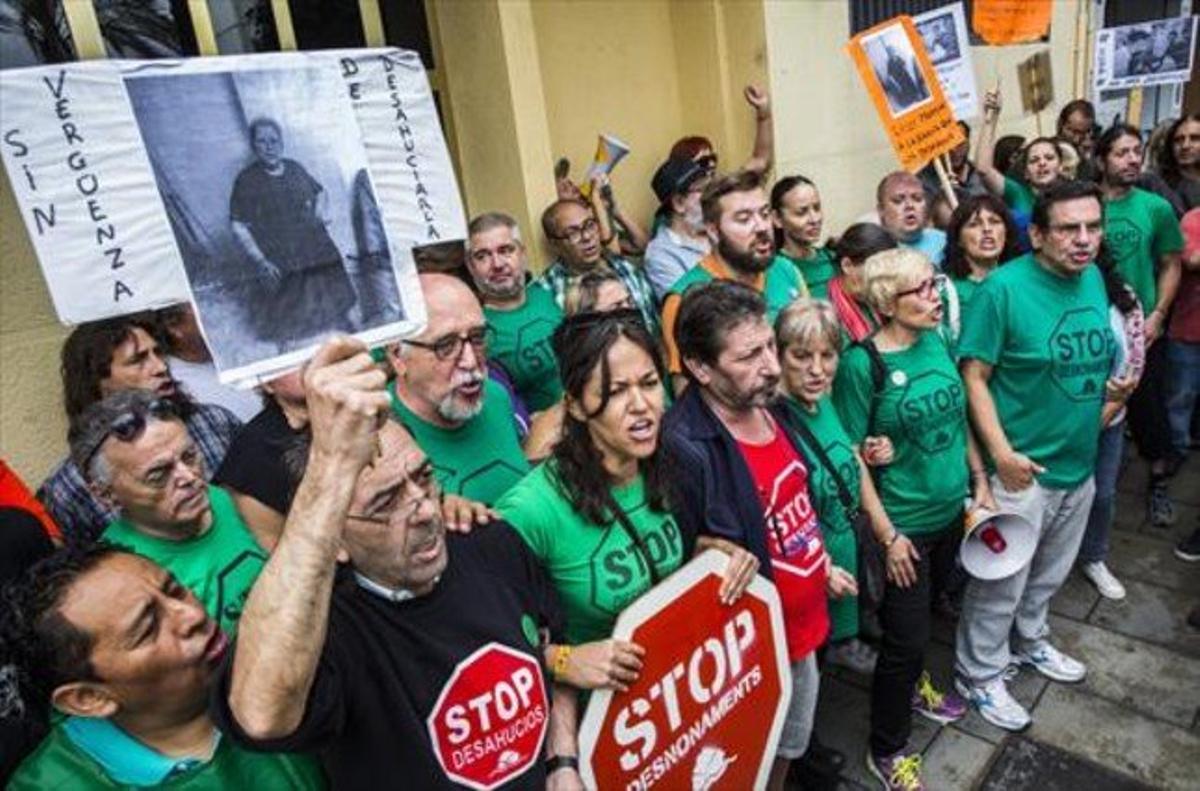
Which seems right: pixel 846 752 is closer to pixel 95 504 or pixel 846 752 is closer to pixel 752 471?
pixel 752 471

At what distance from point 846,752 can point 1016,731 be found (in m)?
0.64

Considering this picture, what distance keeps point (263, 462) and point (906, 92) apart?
4.18 m

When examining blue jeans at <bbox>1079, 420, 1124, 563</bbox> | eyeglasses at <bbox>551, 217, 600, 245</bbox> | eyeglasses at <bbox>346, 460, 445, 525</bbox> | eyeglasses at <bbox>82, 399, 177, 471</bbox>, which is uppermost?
eyeglasses at <bbox>551, 217, 600, 245</bbox>

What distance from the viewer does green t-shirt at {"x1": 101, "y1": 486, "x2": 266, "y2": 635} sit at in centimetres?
179

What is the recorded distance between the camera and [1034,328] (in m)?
3.06

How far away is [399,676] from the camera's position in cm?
144

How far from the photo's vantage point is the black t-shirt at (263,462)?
2.03 metres

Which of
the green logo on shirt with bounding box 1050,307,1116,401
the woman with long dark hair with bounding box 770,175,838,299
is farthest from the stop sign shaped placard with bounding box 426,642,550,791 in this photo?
the woman with long dark hair with bounding box 770,175,838,299

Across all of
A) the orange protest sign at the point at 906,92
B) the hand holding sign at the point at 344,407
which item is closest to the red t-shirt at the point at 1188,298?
the orange protest sign at the point at 906,92

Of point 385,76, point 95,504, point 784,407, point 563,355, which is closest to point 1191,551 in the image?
point 784,407

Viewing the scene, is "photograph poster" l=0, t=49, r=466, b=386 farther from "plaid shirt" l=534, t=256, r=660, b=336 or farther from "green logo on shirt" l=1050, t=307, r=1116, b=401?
"green logo on shirt" l=1050, t=307, r=1116, b=401

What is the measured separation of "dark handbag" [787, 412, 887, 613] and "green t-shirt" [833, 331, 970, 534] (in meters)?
0.23

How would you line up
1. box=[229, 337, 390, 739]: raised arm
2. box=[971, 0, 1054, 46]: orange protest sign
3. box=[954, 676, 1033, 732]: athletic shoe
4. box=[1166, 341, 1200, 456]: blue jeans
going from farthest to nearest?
box=[971, 0, 1054, 46]: orange protest sign, box=[1166, 341, 1200, 456]: blue jeans, box=[954, 676, 1033, 732]: athletic shoe, box=[229, 337, 390, 739]: raised arm

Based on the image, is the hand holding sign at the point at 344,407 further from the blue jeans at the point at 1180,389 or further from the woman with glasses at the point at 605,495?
the blue jeans at the point at 1180,389
